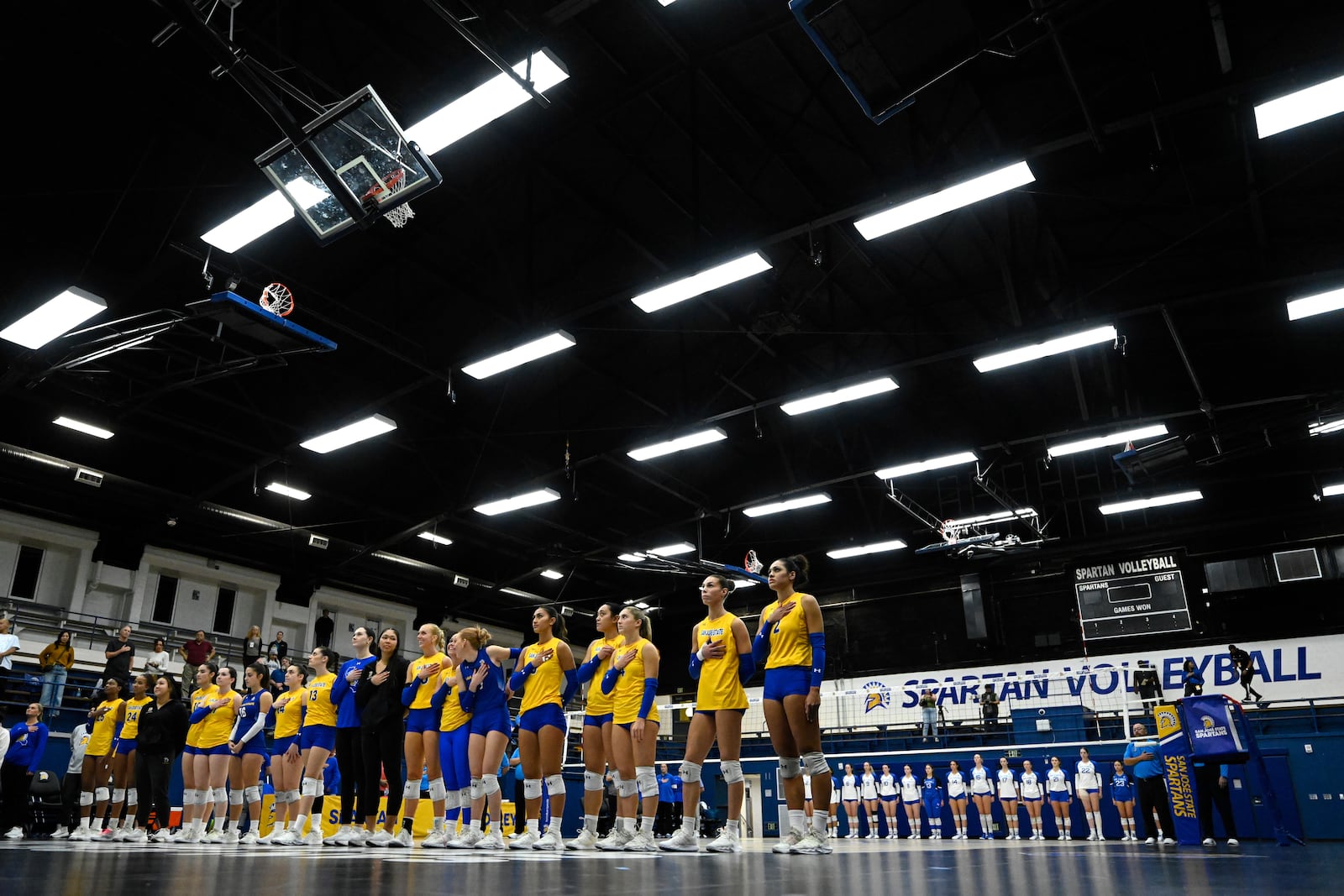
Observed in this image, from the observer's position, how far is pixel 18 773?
11.5m

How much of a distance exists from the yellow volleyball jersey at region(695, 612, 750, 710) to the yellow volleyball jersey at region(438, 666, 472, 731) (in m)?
1.94

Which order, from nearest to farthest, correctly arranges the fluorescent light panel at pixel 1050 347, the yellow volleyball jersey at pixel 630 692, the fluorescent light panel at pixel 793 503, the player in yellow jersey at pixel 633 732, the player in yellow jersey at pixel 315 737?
1. the player in yellow jersey at pixel 633 732
2. the yellow volleyball jersey at pixel 630 692
3. the player in yellow jersey at pixel 315 737
4. the fluorescent light panel at pixel 1050 347
5. the fluorescent light panel at pixel 793 503

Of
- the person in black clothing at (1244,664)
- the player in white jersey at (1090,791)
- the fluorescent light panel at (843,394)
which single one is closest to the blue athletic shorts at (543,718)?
the fluorescent light panel at (843,394)

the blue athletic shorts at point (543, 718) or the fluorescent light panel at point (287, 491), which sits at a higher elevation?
the fluorescent light panel at point (287, 491)

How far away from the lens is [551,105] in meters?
10.3

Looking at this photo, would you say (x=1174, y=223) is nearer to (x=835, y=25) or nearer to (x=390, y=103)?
(x=835, y=25)

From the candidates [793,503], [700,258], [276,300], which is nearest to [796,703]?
[700,258]

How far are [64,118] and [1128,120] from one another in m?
12.4

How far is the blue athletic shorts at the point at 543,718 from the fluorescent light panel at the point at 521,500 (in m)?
12.6

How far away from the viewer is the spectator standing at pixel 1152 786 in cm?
976

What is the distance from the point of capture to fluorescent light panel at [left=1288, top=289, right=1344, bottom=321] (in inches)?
484

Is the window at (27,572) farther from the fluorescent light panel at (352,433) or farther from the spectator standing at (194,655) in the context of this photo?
the fluorescent light panel at (352,433)

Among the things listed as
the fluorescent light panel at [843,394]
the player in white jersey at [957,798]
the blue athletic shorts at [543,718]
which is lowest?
the player in white jersey at [957,798]

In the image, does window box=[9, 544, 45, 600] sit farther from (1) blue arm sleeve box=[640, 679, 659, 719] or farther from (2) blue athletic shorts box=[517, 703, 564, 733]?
(1) blue arm sleeve box=[640, 679, 659, 719]
